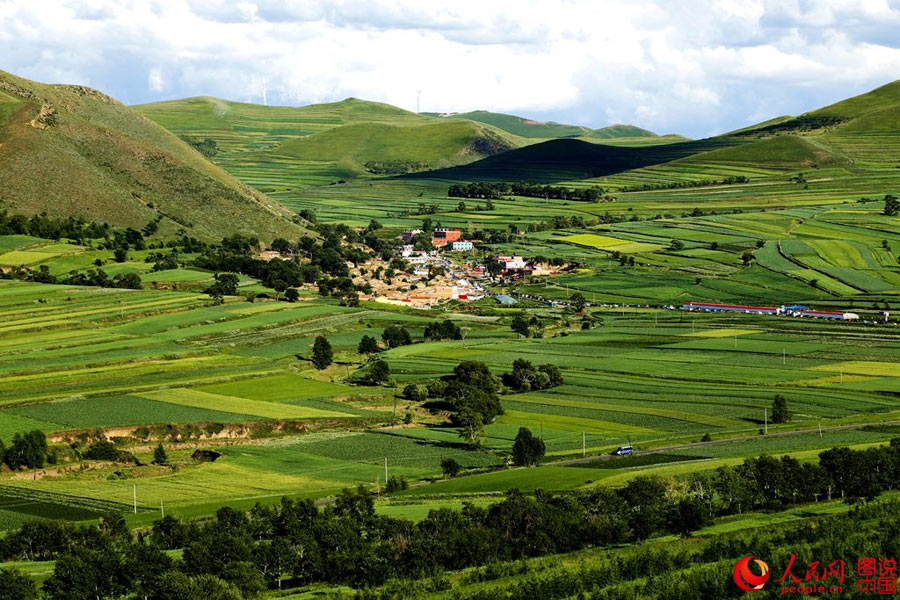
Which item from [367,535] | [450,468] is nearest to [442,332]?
[450,468]

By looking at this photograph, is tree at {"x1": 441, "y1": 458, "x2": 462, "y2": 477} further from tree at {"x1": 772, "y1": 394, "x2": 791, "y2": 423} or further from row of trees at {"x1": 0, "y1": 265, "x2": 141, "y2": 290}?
row of trees at {"x1": 0, "y1": 265, "x2": 141, "y2": 290}

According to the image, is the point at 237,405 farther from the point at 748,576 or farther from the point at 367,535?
the point at 748,576

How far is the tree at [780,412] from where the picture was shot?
4476 inches

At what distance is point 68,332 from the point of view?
150500mm

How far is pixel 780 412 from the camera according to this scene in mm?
113688

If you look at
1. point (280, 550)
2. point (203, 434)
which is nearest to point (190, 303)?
point (203, 434)

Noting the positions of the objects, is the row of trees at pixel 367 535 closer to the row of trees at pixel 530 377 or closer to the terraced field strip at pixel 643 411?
the terraced field strip at pixel 643 411

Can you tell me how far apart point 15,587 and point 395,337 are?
313 ft

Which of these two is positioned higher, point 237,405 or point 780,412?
point 237,405

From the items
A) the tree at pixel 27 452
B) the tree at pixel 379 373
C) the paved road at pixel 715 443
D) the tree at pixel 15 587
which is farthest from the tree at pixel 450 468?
the tree at pixel 15 587

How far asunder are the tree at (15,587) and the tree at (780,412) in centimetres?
7459

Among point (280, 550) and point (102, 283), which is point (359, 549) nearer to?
point (280, 550)

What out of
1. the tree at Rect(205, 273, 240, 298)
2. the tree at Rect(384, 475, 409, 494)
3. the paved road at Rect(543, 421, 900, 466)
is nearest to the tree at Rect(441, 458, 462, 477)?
the tree at Rect(384, 475, 409, 494)

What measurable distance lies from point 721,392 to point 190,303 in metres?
84.2
